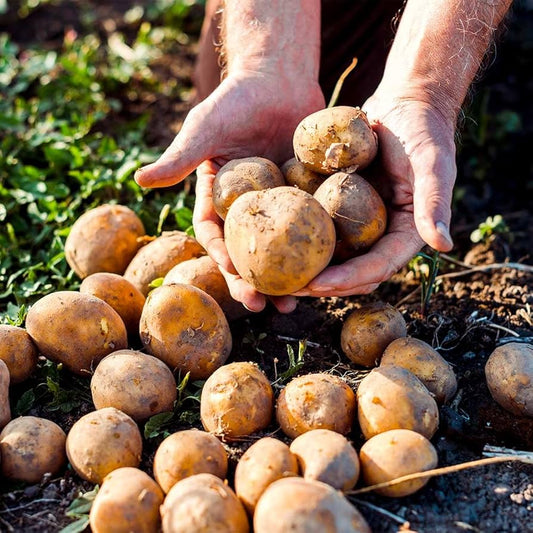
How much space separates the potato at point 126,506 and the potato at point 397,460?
1.93ft

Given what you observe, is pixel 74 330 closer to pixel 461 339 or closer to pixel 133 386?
pixel 133 386

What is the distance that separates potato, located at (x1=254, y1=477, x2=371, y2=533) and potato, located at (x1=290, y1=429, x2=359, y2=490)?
0.11m

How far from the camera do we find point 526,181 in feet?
13.8

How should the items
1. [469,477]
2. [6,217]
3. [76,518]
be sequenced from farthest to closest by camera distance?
[6,217] < [469,477] < [76,518]

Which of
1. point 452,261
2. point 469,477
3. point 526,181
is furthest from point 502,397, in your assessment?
point 526,181

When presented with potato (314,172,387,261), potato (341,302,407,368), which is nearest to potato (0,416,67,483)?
potato (341,302,407,368)

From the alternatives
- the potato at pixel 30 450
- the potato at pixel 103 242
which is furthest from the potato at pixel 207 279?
the potato at pixel 30 450

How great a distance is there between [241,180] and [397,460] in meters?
1.11

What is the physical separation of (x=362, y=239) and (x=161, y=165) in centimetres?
78

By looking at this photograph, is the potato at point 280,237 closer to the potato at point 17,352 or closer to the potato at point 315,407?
the potato at point 315,407

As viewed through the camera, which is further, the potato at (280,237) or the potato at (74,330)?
the potato at (74,330)

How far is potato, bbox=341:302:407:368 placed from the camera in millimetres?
2465

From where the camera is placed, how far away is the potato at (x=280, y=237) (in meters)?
2.16

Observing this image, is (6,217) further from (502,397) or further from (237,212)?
(502,397)
